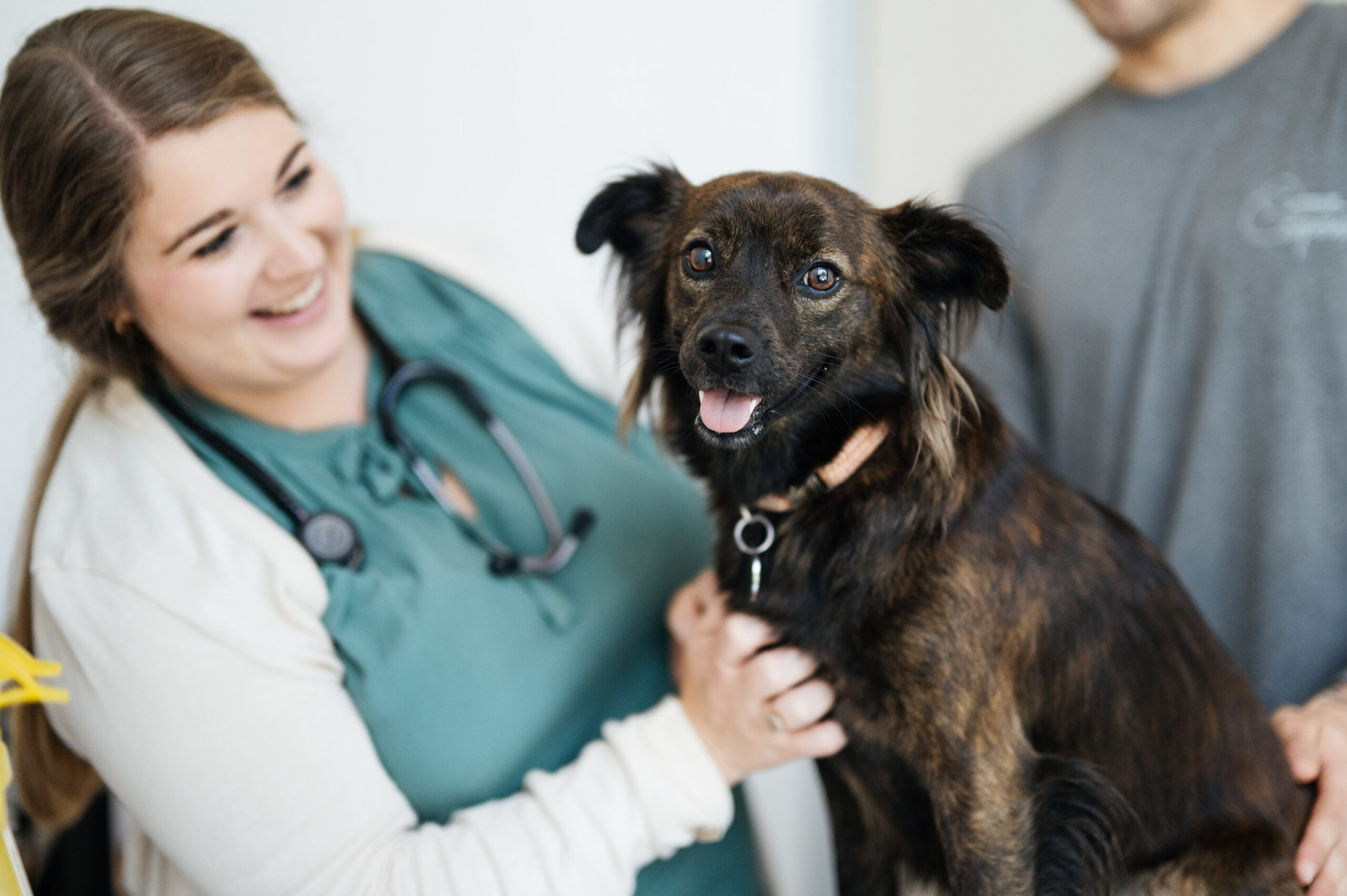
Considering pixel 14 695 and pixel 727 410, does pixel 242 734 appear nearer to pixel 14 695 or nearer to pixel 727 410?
pixel 14 695

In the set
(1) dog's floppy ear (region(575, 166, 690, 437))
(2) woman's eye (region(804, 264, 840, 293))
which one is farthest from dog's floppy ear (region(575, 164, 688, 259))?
(2) woman's eye (region(804, 264, 840, 293))

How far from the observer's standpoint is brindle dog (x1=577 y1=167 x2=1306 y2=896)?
1100mm

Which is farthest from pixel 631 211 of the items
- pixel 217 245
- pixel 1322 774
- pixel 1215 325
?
pixel 1322 774

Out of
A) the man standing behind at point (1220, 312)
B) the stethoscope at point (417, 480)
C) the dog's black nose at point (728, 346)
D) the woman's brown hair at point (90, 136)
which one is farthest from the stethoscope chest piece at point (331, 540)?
the man standing behind at point (1220, 312)

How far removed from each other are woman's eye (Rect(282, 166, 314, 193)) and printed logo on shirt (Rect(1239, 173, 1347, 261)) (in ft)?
5.08

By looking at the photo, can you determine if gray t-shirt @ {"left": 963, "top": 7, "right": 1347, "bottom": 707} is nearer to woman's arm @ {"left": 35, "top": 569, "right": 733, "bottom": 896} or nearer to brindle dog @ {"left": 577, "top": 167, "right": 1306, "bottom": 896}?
brindle dog @ {"left": 577, "top": 167, "right": 1306, "bottom": 896}

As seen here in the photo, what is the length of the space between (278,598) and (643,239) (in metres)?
0.75

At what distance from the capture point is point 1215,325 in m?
1.49

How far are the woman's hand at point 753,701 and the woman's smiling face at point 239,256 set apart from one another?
75 centimetres

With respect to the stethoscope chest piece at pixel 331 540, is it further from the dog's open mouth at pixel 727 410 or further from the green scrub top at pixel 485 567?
the dog's open mouth at pixel 727 410

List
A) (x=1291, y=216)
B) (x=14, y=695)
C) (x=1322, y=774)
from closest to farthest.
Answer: (x=14, y=695)
(x=1322, y=774)
(x=1291, y=216)

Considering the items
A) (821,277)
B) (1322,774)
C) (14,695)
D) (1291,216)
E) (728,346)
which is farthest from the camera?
(1291,216)

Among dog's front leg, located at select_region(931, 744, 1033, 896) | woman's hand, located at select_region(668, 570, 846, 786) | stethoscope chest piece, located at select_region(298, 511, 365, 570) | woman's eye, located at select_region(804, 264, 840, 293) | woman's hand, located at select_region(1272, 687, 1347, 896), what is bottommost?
woman's hand, located at select_region(1272, 687, 1347, 896)

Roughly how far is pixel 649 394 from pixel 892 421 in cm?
40
